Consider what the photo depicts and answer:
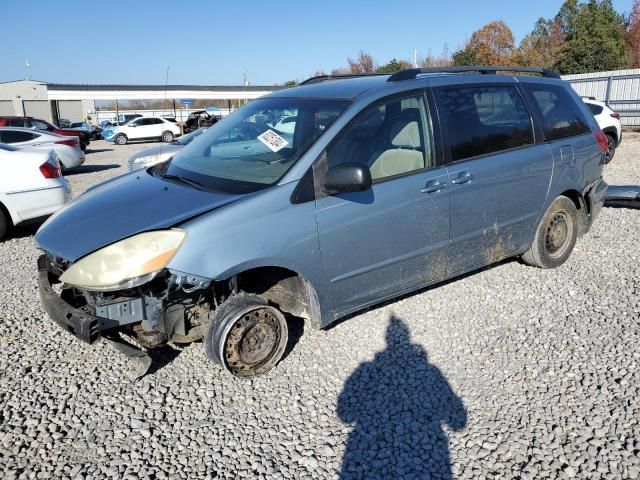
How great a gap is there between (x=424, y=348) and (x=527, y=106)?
2.41 meters

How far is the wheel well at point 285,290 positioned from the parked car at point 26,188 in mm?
4592

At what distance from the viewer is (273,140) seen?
3.76 m

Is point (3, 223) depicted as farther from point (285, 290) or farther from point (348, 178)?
point (348, 178)

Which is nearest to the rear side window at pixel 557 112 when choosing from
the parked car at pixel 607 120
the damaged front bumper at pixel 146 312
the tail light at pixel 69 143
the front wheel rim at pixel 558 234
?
the front wheel rim at pixel 558 234

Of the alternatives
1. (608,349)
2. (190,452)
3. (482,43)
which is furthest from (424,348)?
(482,43)

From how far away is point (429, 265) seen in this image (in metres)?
3.96

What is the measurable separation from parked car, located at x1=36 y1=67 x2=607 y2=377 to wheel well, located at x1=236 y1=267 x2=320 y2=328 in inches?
0.4

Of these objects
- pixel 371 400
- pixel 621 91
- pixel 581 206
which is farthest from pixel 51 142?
pixel 621 91

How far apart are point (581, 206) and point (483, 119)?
174 centimetres

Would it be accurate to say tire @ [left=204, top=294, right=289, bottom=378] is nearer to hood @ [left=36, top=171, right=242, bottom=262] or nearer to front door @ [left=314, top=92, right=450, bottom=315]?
front door @ [left=314, top=92, right=450, bottom=315]

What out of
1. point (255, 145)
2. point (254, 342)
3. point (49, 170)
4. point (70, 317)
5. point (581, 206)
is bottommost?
point (254, 342)

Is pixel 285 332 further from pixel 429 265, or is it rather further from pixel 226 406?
pixel 429 265

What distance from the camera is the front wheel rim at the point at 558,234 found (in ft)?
16.1

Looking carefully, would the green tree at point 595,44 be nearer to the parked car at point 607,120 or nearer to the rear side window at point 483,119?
the parked car at point 607,120
